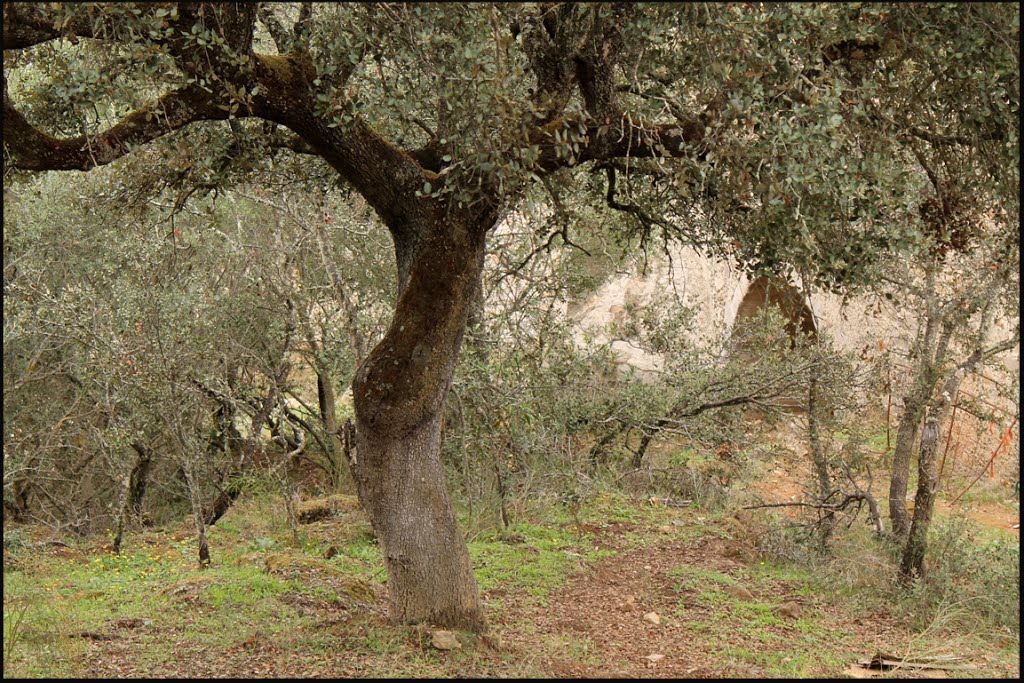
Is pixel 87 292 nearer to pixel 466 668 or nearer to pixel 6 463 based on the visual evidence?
pixel 6 463

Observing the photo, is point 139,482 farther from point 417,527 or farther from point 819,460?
point 819,460

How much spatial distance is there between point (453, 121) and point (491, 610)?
5305mm

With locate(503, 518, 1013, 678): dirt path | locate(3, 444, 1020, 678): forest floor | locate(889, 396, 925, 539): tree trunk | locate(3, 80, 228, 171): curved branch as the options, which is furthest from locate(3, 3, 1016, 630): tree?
locate(889, 396, 925, 539): tree trunk

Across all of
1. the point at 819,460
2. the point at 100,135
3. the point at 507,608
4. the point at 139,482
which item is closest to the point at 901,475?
the point at 819,460

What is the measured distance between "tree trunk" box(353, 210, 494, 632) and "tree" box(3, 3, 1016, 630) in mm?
17

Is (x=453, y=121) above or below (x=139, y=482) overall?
above

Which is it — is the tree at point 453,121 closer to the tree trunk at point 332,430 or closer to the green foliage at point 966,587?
the green foliage at point 966,587

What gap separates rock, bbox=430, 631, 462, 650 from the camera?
7.35 metres

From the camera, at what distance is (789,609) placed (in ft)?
32.1

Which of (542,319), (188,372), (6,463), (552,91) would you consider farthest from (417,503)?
(6,463)

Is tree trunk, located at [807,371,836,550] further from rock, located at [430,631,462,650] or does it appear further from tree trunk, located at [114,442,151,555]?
tree trunk, located at [114,442,151,555]

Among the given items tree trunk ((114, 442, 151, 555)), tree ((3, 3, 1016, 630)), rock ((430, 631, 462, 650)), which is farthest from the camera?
tree trunk ((114, 442, 151, 555))

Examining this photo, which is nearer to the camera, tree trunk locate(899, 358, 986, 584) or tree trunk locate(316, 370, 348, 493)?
tree trunk locate(899, 358, 986, 584)

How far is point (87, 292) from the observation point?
10938mm
